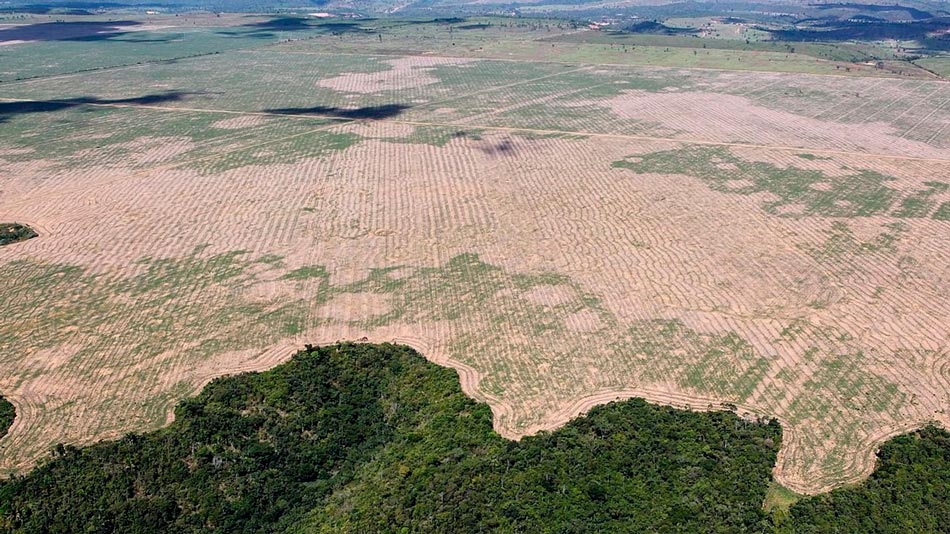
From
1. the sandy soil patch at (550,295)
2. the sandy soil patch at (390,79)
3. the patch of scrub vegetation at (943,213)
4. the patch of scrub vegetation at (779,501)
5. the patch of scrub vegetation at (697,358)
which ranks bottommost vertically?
the patch of scrub vegetation at (779,501)

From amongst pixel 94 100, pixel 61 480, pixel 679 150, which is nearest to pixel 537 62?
pixel 679 150

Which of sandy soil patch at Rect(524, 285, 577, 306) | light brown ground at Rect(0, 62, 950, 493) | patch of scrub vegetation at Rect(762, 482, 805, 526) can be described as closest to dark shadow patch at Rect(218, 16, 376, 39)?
light brown ground at Rect(0, 62, 950, 493)

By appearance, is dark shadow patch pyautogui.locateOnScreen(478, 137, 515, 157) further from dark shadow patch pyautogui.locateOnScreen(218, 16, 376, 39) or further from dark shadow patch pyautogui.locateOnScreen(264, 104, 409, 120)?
dark shadow patch pyautogui.locateOnScreen(218, 16, 376, 39)

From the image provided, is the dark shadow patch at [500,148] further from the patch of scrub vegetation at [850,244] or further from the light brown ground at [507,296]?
the patch of scrub vegetation at [850,244]

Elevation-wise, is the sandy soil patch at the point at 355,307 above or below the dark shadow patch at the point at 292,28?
below

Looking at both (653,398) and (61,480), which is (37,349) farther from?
(653,398)

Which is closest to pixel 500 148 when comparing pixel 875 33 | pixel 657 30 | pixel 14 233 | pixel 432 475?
pixel 14 233

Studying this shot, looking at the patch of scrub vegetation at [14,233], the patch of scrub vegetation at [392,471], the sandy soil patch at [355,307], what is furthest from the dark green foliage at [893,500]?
the patch of scrub vegetation at [14,233]
